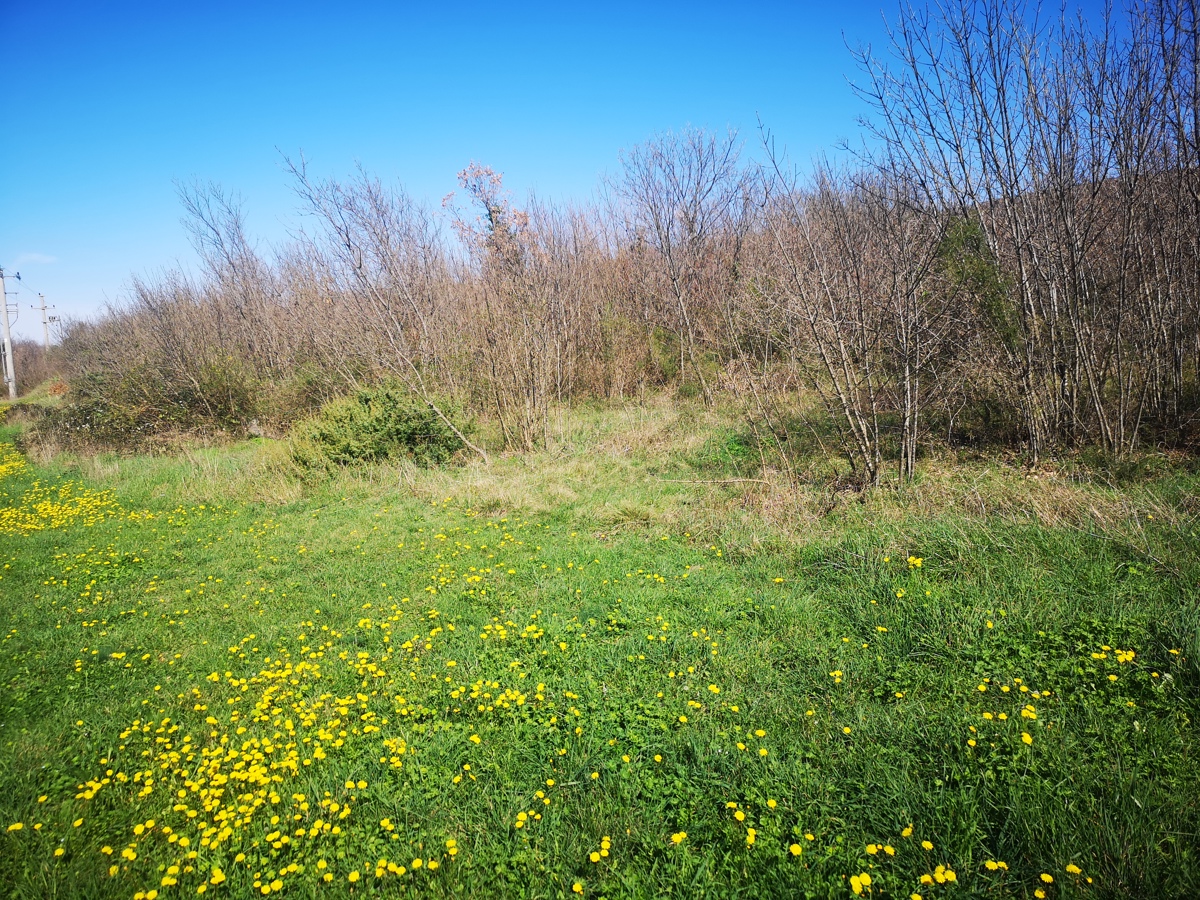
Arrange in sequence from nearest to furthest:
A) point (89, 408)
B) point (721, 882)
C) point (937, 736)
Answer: point (721, 882) → point (937, 736) → point (89, 408)

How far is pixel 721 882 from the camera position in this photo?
2305 millimetres

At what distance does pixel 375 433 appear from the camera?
420 inches

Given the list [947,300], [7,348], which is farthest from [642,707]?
[7,348]

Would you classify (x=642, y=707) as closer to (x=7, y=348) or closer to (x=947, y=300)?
(x=947, y=300)

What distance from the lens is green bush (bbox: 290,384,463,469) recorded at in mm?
10383

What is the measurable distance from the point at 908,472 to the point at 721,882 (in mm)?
Result: 5819

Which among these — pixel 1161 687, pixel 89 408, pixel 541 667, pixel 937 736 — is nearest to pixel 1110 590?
pixel 1161 687

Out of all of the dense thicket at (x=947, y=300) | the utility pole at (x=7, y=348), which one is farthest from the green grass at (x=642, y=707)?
the utility pole at (x=7, y=348)

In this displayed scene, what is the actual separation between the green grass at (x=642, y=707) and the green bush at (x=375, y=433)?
4062 mm

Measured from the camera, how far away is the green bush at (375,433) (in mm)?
10383

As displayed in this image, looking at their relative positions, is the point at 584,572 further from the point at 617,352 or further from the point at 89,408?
the point at 89,408

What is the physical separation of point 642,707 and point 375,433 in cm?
868

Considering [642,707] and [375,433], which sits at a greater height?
[375,433]

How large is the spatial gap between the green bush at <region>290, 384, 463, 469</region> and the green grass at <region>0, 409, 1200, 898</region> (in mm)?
4062
